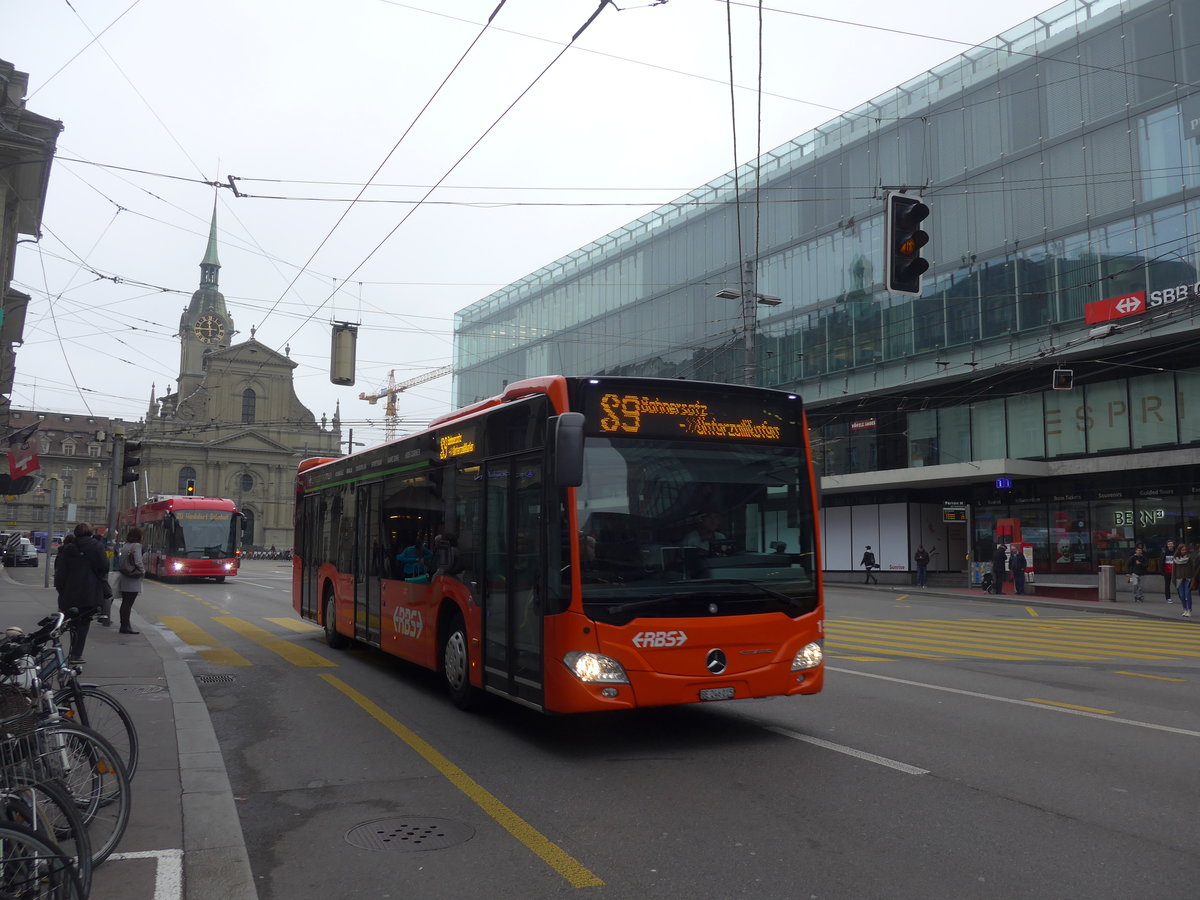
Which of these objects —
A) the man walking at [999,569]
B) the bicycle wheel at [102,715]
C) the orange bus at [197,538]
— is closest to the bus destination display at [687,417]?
the bicycle wheel at [102,715]

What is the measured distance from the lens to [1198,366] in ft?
100

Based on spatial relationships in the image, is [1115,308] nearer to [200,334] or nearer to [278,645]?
[278,645]

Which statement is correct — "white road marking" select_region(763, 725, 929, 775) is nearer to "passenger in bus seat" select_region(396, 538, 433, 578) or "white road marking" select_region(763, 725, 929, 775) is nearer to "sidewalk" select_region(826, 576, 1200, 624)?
"passenger in bus seat" select_region(396, 538, 433, 578)

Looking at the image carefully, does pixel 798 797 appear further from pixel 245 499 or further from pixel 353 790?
pixel 245 499

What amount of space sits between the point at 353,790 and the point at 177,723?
8.73 ft

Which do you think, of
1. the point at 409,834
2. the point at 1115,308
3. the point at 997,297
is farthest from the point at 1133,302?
the point at 409,834

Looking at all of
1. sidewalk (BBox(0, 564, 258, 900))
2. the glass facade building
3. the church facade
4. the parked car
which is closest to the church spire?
the church facade

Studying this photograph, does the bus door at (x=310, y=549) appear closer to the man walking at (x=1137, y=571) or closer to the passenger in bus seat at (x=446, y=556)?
the passenger in bus seat at (x=446, y=556)

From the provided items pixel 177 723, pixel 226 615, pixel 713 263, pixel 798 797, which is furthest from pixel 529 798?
pixel 713 263

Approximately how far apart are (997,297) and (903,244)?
27.0m

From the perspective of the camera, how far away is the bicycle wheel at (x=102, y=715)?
215 inches

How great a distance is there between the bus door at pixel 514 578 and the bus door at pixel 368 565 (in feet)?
11.8

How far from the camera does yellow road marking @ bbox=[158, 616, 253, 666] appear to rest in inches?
506

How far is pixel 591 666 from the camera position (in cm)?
687
